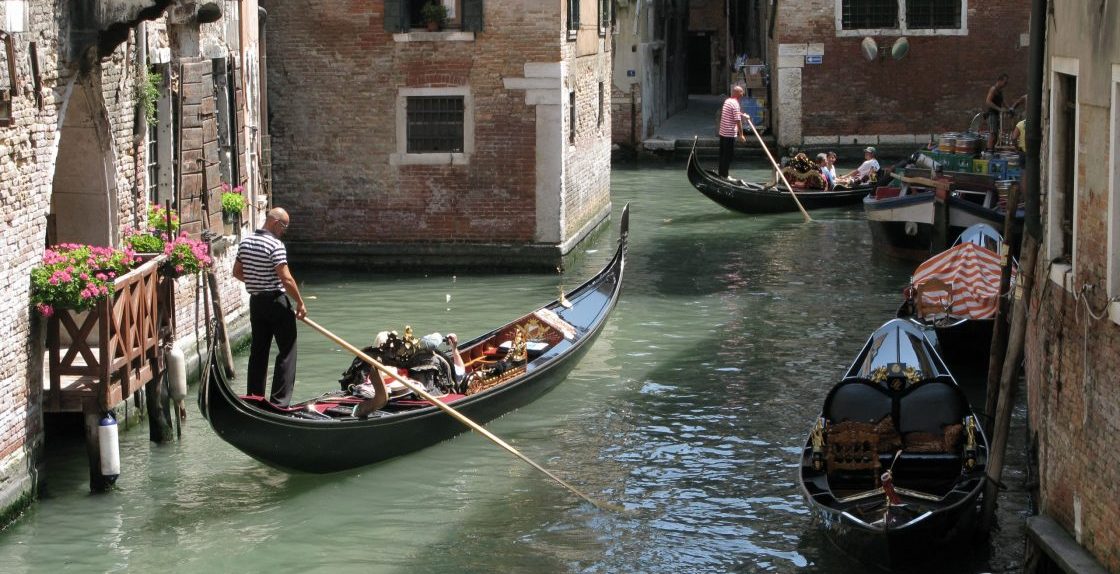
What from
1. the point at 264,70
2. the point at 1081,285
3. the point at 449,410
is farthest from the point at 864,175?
the point at 1081,285

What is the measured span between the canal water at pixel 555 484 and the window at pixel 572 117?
2316mm

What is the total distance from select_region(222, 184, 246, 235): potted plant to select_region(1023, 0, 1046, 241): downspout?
5058mm

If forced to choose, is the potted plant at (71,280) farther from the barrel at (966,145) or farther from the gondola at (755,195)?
the gondola at (755,195)

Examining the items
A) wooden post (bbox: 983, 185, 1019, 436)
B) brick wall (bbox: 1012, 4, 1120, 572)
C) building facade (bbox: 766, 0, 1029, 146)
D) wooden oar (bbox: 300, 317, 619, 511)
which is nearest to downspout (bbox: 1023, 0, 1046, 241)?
brick wall (bbox: 1012, 4, 1120, 572)

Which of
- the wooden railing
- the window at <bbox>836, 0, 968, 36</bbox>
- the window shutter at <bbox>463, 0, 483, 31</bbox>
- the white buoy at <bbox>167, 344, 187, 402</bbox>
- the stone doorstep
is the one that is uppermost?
the window at <bbox>836, 0, 968, 36</bbox>

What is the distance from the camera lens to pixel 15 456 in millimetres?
6332

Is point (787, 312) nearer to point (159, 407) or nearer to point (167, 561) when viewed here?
point (159, 407)

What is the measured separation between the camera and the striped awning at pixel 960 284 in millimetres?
9109

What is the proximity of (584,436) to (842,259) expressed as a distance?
6055 millimetres

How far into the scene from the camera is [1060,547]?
16.7ft

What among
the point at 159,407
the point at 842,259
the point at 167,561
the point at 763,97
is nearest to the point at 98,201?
the point at 159,407

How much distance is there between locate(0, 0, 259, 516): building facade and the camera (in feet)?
20.8

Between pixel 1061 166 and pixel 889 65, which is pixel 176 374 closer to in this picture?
pixel 1061 166

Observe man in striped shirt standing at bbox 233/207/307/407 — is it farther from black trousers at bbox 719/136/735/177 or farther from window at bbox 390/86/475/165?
black trousers at bbox 719/136/735/177
